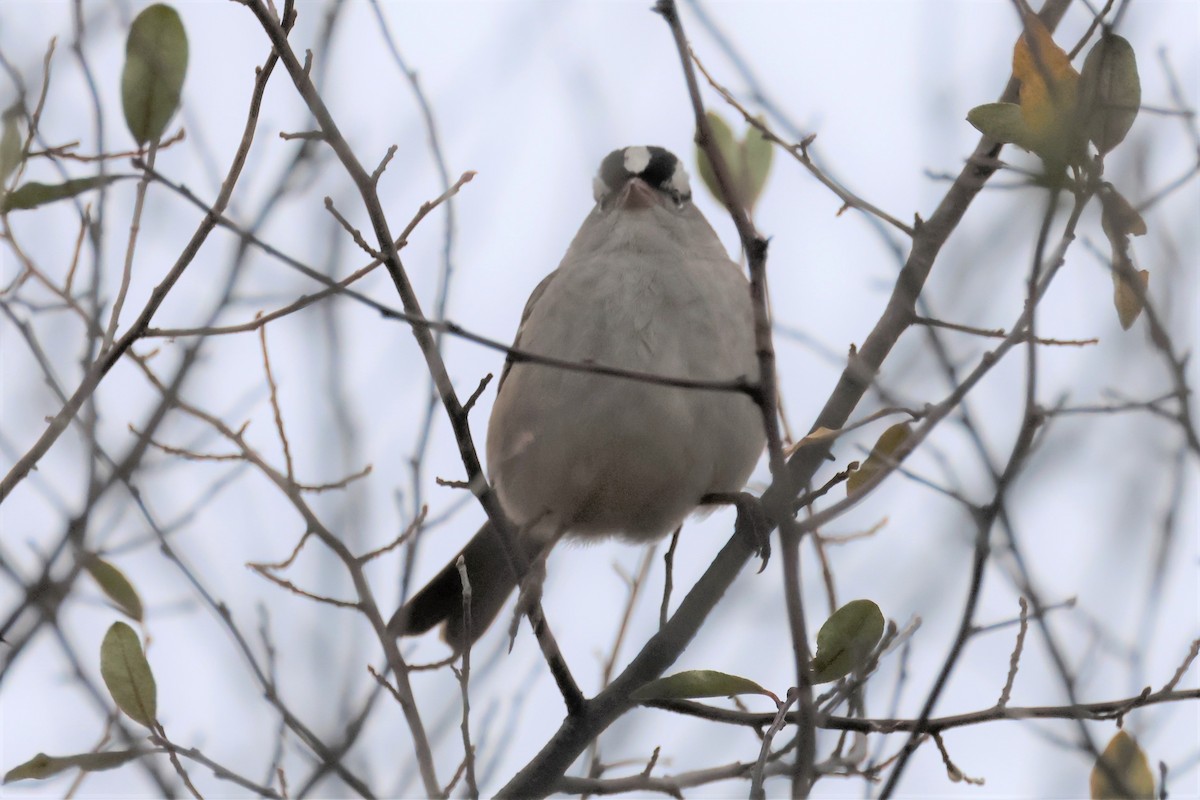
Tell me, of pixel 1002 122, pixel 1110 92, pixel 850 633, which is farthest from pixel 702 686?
pixel 1110 92

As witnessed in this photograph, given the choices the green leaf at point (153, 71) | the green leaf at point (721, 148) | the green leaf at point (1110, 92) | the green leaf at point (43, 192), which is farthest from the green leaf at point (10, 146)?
the green leaf at point (1110, 92)

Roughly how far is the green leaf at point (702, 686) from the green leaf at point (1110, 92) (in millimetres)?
1404

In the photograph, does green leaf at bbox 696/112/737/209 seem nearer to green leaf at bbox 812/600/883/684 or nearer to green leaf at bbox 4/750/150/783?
green leaf at bbox 812/600/883/684

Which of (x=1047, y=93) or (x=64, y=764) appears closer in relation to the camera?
(x=1047, y=93)

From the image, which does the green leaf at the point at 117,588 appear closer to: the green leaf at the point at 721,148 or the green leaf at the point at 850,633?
Result: the green leaf at the point at 850,633

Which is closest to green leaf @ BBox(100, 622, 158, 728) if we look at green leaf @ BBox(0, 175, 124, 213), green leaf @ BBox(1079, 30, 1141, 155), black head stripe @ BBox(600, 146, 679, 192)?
green leaf @ BBox(0, 175, 124, 213)

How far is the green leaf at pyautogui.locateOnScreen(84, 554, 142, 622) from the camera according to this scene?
3.26 meters

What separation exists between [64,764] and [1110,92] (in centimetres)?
267

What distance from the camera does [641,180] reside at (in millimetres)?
4891

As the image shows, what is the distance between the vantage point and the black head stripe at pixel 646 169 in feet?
16.2

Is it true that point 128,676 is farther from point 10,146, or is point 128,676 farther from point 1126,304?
point 1126,304

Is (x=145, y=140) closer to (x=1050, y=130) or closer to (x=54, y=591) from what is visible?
(x=54, y=591)

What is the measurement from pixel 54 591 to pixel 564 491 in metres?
1.88

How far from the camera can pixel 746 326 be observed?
4363 mm
